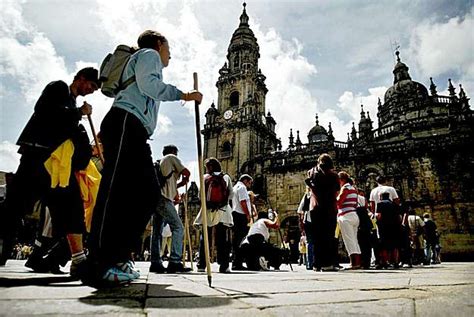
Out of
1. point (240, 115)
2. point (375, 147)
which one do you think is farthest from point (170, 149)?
point (240, 115)

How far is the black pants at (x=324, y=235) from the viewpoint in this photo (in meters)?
5.91


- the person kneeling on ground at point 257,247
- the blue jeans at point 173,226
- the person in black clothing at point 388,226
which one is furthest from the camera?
the person in black clothing at point 388,226

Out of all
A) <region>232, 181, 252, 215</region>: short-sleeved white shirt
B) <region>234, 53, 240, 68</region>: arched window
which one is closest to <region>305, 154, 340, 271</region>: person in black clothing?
<region>232, 181, 252, 215</region>: short-sleeved white shirt

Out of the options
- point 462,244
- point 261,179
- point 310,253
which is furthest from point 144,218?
point 261,179

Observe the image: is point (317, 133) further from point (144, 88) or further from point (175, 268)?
point (144, 88)

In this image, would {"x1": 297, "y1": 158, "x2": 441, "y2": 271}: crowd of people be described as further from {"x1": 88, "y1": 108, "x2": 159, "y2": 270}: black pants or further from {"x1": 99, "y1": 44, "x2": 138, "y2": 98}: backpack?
{"x1": 99, "y1": 44, "x2": 138, "y2": 98}: backpack

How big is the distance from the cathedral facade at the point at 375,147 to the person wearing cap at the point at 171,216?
1956 centimetres

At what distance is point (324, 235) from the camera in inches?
233

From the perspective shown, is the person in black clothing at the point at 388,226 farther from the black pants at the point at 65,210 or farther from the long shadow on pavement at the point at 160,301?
the long shadow on pavement at the point at 160,301

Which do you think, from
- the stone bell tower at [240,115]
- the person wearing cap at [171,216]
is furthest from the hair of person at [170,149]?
the stone bell tower at [240,115]

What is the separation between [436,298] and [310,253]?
693cm

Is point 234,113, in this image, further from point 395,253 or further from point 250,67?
point 395,253

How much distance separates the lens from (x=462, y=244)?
73.7 feet

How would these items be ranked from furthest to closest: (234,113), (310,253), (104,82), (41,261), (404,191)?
(234,113), (404,191), (310,253), (41,261), (104,82)
